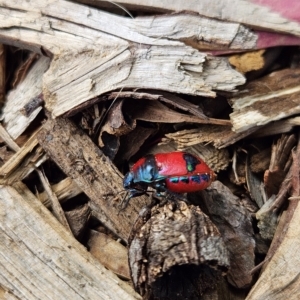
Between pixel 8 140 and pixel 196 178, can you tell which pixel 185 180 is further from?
pixel 8 140

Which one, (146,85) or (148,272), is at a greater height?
(146,85)

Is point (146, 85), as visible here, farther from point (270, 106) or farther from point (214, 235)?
point (214, 235)

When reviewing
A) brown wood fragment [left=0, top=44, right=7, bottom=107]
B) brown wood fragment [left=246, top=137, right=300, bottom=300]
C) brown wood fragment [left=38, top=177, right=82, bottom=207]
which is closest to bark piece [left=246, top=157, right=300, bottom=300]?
brown wood fragment [left=246, top=137, right=300, bottom=300]

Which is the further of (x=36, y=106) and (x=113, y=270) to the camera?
(x=36, y=106)

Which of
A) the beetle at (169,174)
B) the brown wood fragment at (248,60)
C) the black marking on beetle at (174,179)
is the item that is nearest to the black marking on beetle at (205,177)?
the beetle at (169,174)

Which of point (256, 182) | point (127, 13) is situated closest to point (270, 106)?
point (256, 182)

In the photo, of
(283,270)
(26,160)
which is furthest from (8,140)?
(283,270)
